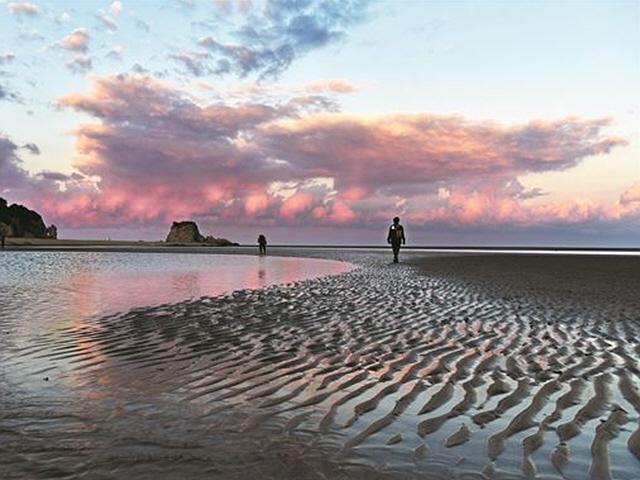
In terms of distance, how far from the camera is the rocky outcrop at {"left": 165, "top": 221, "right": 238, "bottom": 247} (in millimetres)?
143050

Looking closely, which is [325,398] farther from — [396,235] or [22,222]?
[22,222]

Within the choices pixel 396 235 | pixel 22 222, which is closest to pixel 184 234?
pixel 22 222

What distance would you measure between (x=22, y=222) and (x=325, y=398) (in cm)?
18244

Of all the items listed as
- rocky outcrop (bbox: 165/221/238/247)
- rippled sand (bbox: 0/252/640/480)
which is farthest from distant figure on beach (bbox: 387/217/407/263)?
rocky outcrop (bbox: 165/221/238/247)

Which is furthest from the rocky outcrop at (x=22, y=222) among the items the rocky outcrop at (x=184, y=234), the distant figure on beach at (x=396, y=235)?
the distant figure on beach at (x=396, y=235)

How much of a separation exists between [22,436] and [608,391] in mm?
6343

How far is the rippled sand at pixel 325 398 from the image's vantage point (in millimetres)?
4605

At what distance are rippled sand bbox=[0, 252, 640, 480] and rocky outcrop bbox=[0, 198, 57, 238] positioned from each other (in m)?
165

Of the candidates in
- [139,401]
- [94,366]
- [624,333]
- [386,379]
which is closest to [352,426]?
[386,379]

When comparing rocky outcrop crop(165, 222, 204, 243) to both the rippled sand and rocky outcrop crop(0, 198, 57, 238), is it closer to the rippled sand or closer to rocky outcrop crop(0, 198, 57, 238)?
rocky outcrop crop(0, 198, 57, 238)

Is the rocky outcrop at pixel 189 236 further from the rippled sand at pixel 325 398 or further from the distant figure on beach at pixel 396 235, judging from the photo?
the rippled sand at pixel 325 398

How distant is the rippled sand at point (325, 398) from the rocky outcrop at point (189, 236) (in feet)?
433

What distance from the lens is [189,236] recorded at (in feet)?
476

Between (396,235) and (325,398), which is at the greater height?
(396,235)
